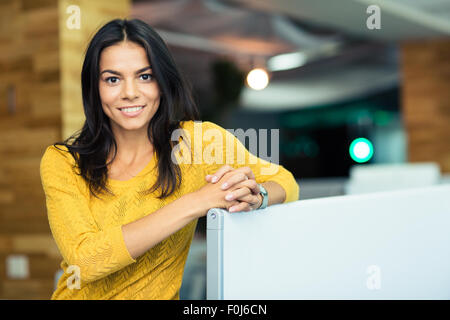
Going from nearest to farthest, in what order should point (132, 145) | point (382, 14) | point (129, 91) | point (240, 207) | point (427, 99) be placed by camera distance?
point (240, 207), point (129, 91), point (132, 145), point (382, 14), point (427, 99)

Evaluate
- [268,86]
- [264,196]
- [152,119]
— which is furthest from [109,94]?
[268,86]

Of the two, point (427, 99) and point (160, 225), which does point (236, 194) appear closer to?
point (160, 225)

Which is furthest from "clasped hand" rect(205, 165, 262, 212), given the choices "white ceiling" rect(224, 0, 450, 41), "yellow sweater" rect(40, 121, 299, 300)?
"white ceiling" rect(224, 0, 450, 41)

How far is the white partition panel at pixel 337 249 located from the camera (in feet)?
3.87

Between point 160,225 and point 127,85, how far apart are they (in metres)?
0.49

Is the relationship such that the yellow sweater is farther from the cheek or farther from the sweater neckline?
the cheek

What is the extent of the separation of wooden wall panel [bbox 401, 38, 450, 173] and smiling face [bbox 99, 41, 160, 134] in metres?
6.83

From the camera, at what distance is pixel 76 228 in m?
1.42

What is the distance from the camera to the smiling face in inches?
62.9

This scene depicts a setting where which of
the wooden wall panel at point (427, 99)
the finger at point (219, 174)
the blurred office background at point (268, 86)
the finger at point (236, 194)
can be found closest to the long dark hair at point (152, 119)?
the blurred office background at point (268, 86)

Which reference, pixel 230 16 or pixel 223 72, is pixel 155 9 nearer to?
pixel 230 16

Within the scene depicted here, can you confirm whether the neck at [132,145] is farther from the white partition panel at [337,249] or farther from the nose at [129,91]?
the white partition panel at [337,249]

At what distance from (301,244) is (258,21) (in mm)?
6009

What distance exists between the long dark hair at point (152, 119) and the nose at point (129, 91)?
2.9 inches
